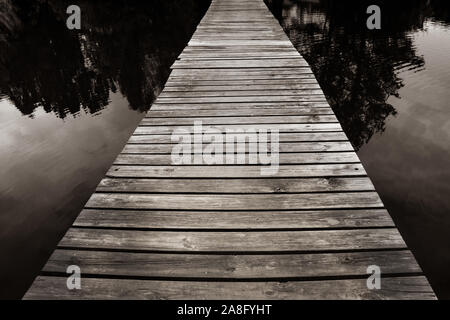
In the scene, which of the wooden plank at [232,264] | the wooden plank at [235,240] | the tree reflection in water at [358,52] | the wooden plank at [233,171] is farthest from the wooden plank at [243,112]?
the tree reflection in water at [358,52]

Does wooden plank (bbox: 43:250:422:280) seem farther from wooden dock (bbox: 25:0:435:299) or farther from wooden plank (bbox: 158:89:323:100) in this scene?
wooden plank (bbox: 158:89:323:100)

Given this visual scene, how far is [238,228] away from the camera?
2.15 metres

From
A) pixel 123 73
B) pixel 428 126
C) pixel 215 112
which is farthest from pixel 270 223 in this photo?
pixel 123 73

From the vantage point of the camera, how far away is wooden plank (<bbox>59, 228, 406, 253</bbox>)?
1993 mm

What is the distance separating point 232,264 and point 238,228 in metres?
0.30

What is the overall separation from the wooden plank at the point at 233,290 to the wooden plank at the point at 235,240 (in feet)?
0.80

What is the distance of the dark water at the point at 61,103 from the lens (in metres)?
4.27

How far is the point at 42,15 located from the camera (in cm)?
1487

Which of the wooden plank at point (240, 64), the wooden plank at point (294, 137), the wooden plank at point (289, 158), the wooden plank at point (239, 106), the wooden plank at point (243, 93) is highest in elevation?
the wooden plank at point (240, 64)

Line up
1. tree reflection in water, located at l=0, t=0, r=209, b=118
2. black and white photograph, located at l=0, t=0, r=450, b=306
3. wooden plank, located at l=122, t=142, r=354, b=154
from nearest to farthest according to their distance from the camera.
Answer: black and white photograph, located at l=0, t=0, r=450, b=306 < wooden plank, located at l=122, t=142, r=354, b=154 < tree reflection in water, located at l=0, t=0, r=209, b=118

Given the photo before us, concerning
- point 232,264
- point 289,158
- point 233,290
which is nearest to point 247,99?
point 289,158

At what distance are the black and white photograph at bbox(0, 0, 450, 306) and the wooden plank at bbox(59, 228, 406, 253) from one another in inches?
0.4

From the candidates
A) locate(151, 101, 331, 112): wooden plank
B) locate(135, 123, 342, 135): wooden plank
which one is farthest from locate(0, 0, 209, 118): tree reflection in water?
locate(135, 123, 342, 135): wooden plank

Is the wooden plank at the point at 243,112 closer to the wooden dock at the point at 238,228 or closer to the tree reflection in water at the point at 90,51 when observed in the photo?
the wooden dock at the point at 238,228
